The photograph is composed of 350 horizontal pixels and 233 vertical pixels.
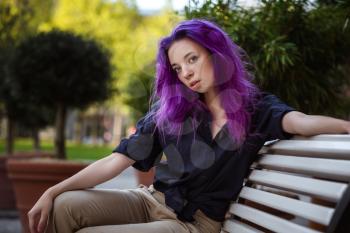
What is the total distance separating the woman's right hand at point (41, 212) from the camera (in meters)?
1.97

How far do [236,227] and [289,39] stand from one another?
170 cm

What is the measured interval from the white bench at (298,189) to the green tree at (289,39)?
1.26 metres

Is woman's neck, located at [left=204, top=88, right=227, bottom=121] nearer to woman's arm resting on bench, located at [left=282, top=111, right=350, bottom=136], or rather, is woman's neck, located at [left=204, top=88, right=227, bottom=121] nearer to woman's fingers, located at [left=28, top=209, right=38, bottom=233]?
woman's arm resting on bench, located at [left=282, top=111, right=350, bottom=136]


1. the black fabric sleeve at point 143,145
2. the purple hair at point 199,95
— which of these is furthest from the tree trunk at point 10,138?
the purple hair at point 199,95

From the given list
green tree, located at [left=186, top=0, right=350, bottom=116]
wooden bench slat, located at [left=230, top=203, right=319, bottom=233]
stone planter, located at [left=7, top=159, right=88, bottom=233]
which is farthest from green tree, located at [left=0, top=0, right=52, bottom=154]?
wooden bench slat, located at [left=230, top=203, right=319, bottom=233]

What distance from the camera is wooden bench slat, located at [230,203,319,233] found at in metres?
1.55

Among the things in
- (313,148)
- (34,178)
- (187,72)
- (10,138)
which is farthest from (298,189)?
(10,138)

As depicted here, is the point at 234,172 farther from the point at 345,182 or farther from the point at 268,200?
the point at 345,182

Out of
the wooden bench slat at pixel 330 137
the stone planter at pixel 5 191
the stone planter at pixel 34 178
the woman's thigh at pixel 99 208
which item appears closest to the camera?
the wooden bench slat at pixel 330 137

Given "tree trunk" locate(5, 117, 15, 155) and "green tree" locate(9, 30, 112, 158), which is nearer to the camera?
"green tree" locate(9, 30, 112, 158)

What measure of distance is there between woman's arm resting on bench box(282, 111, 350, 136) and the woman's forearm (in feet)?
2.21

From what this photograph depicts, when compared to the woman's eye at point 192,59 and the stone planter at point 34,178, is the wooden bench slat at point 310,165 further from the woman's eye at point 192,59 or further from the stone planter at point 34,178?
the stone planter at point 34,178

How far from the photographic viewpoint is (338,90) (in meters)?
3.79

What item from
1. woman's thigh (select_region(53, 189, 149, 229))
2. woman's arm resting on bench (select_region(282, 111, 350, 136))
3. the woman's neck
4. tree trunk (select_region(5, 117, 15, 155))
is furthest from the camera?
tree trunk (select_region(5, 117, 15, 155))
